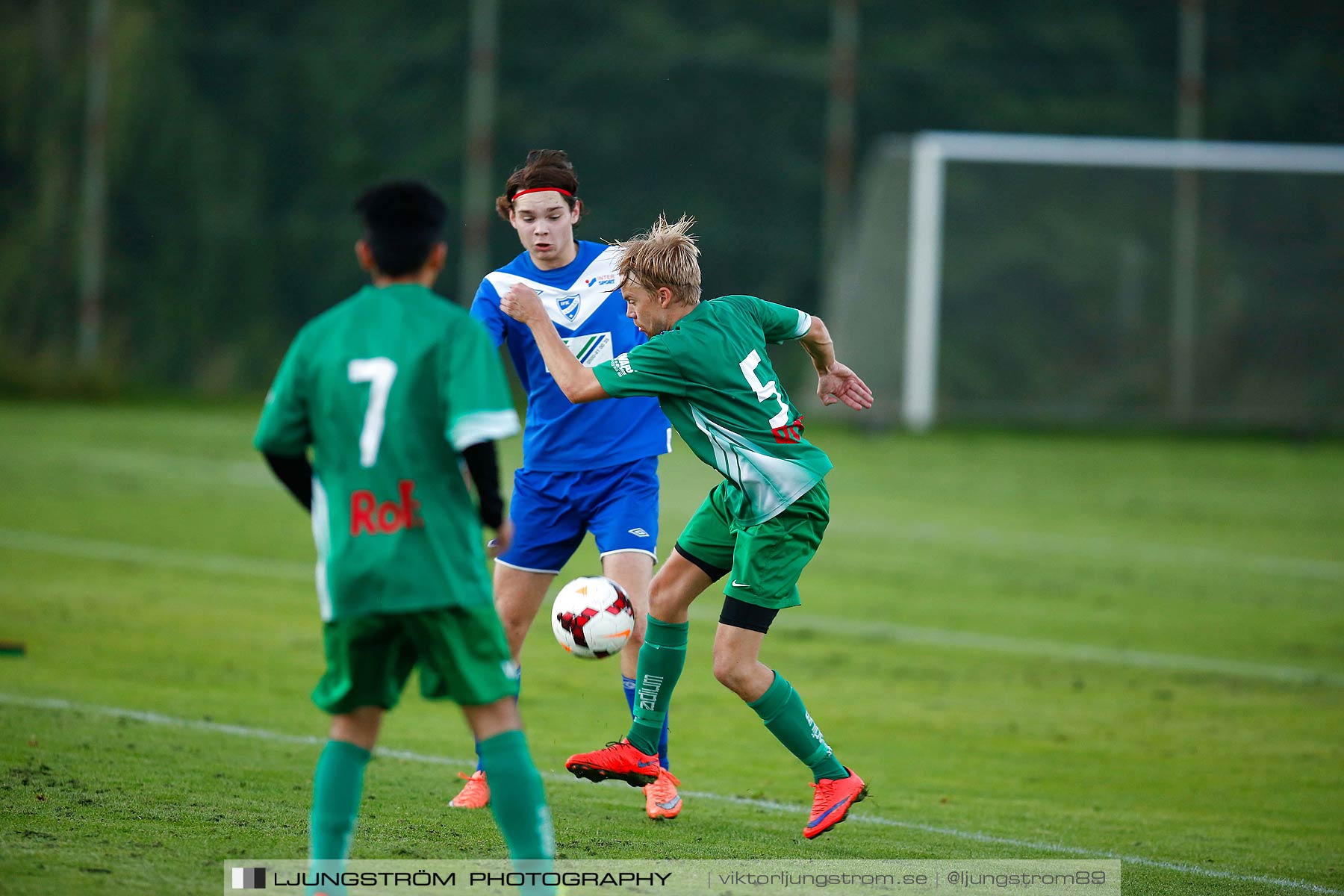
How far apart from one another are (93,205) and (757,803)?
18.3 m

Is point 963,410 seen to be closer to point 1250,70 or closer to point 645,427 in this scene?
point 1250,70

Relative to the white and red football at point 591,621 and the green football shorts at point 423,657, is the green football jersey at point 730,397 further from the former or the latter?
the green football shorts at point 423,657

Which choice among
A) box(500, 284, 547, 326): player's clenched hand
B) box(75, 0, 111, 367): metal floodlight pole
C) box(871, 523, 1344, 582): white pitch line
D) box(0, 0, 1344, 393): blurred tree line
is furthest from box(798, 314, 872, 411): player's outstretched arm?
box(75, 0, 111, 367): metal floodlight pole

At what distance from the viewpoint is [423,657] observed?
13.5ft

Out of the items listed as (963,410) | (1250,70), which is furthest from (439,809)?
(1250,70)

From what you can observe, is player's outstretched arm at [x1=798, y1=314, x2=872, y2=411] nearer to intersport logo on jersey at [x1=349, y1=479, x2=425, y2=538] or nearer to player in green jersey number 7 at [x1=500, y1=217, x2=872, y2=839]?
player in green jersey number 7 at [x1=500, y1=217, x2=872, y2=839]

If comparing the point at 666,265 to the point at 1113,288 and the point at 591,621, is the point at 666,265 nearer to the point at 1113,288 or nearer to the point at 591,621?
the point at 591,621

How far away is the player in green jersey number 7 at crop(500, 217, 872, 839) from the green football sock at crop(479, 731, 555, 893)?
1330 mm

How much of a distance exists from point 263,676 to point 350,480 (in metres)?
4.59

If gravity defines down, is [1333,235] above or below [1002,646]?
above

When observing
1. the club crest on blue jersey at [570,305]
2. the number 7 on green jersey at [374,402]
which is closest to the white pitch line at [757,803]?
the club crest on blue jersey at [570,305]

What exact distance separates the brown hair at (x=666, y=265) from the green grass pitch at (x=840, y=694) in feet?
6.25

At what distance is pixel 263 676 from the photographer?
27.2ft

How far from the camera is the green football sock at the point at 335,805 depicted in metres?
4.13
